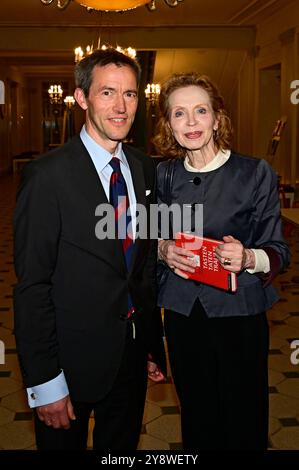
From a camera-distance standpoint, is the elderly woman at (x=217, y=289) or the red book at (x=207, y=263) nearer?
the red book at (x=207, y=263)

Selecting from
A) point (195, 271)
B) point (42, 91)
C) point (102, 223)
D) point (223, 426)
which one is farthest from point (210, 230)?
point (42, 91)

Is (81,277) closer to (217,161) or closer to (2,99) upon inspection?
(217,161)

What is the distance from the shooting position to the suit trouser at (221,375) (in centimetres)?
228

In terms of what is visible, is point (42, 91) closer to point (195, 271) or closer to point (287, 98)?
point (287, 98)

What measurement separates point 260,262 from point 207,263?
0.21 metres

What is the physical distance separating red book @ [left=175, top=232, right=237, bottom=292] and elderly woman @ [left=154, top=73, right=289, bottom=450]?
40 millimetres

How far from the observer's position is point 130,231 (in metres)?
2.15

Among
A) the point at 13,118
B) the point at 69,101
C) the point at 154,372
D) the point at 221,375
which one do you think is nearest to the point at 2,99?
the point at 13,118

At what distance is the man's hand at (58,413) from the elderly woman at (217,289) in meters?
0.53

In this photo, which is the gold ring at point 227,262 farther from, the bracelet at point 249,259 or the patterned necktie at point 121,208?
the patterned necktie at point 121,208

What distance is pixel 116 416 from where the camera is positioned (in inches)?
89.6

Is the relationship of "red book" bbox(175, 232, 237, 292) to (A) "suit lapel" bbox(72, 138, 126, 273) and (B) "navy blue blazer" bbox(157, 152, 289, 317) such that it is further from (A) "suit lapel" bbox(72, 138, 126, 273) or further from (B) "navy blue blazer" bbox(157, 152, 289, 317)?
(A) "suit lapel" bbox(72, 138, 126, 273)

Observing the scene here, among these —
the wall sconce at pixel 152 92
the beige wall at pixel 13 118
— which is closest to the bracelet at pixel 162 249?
the wall sconce at pixel 152 92

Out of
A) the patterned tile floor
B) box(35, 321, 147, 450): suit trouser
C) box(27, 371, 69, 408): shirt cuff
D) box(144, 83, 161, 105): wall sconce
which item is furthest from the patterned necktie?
box(144, 83, 161, 105): wall sconce
